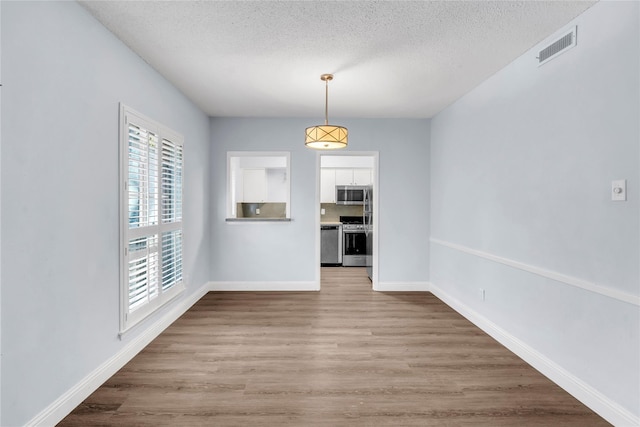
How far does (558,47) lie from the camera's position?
2.44m

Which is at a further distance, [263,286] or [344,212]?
[344,212]

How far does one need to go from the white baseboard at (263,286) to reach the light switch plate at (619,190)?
3.72 metres

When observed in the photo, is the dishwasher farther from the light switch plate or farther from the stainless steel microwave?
the light switch plate

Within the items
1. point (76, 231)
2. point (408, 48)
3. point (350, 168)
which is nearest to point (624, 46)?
point (408, 48)

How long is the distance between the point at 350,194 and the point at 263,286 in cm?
307

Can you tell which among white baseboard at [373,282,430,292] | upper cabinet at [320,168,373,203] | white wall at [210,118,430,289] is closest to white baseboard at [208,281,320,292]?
white wall at [210,118,430,289]

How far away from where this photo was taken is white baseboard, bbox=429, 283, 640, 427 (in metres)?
1.96

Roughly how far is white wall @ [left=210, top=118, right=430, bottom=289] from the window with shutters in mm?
1195

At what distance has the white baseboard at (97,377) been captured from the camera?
6.22 feet

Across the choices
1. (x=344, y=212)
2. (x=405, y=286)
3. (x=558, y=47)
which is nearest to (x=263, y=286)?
(x=405, y=286)

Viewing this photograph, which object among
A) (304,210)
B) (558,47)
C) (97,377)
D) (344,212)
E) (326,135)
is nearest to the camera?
(97,377)

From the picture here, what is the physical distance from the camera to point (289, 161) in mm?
4961

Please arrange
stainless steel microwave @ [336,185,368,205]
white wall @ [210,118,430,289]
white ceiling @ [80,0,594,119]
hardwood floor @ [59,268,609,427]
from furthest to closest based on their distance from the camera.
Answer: stainless steel microwave @ [336,185,368,205], white wall @ [210,118,430,289], white ceiling @ [80,0,594,119], hardwood floor @ [59,268,609,427]

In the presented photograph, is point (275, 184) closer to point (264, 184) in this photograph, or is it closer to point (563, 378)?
point (264, 184)
